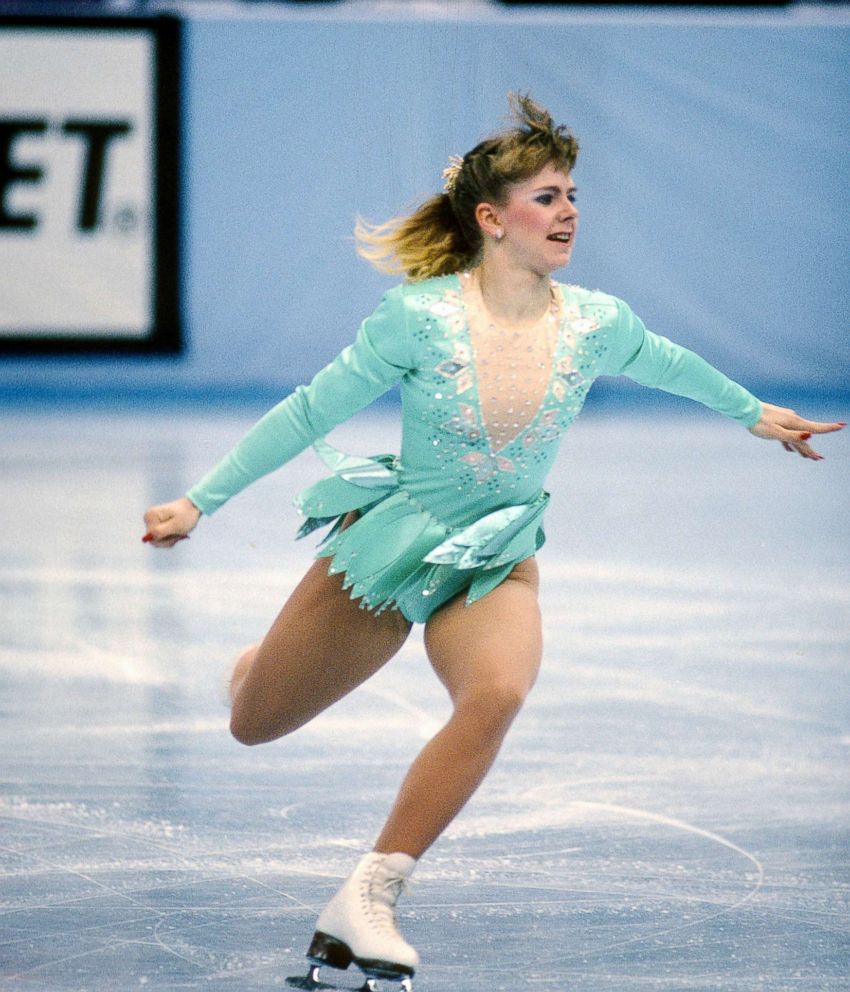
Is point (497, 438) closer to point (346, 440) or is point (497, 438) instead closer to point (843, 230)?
point (346, 440)

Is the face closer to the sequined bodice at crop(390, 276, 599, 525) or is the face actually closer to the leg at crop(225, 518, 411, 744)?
the sequined bodice at crop(390, 276, 599, 525)

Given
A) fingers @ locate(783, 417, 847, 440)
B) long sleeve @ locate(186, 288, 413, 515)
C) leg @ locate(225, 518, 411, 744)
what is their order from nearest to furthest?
long sleeve @ locate(186, 288, 413, 515) < leg @ locate(225, 518, 411, 744) < fingers @ locate(783, 417, 847, 440)

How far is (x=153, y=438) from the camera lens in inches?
401

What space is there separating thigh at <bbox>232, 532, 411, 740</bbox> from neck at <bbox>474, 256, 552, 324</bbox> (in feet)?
1.88

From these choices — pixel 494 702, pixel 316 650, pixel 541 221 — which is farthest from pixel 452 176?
pixel 494 702

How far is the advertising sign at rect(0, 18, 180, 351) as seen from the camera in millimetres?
12836

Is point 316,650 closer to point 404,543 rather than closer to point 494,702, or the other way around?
point 404,543

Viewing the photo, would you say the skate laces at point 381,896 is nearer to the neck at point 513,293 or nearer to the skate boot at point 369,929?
the skate boot at point 369,929

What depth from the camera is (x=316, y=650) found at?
3.02 m

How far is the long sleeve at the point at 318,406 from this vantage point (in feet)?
9.48

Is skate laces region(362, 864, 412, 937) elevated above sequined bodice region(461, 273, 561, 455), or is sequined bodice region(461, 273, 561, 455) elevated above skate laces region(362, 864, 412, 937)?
sequined bodice region(461, 273, 561, 455)

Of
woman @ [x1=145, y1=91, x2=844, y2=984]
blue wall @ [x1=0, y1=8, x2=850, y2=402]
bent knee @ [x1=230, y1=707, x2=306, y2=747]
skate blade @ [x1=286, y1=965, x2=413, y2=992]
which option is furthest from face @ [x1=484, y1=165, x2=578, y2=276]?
blue wall @ [x1=0, y1=8, x2=850, y2=402]

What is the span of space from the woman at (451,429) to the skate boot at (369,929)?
0.35 metres

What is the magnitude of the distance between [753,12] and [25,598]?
363 inches
